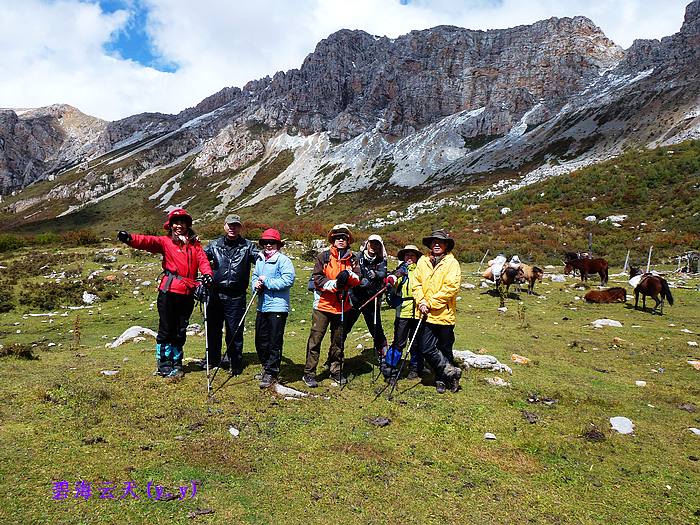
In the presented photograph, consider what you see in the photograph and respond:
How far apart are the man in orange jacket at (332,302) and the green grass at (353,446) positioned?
422 millimetres

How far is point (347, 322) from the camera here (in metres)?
7.52

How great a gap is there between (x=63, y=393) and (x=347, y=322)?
4.43m

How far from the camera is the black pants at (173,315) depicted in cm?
648

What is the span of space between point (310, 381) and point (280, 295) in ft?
5.08

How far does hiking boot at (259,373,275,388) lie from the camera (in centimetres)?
646

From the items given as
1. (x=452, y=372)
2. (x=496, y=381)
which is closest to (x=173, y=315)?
(x=452, y=372)

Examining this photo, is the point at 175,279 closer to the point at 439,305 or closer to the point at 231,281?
the point at 231,281

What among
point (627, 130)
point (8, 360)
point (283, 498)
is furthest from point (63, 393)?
point (627, 130)

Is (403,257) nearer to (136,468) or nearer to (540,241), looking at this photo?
(136,468)

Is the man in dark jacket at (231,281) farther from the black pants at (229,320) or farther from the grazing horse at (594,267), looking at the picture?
the grazing horse at (594,267)

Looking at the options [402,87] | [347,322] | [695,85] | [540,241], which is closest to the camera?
[347,322]

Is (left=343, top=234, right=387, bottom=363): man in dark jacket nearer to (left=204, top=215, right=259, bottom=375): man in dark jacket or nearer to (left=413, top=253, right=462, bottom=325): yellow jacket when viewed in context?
(left=413, top=253, right=462, bottom=325): yellow jacket

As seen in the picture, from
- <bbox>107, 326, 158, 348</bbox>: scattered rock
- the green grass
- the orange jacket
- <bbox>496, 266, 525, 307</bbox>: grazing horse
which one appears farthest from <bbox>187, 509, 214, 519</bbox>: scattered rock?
<bbox>496, 266, 525, 307</bbox>: grazing horse

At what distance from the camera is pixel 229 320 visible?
715 cm
